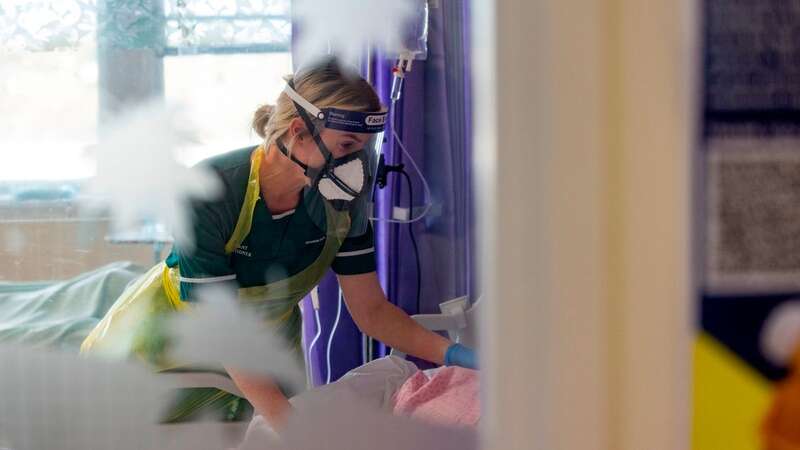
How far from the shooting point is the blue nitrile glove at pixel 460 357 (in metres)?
0.91

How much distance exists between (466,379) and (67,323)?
0.51 meters

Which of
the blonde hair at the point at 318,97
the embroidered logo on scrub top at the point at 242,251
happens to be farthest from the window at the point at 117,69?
the embroidered logo on scrub top at the point at 242,251

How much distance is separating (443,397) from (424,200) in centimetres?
26

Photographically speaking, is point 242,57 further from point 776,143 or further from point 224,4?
point 776,143

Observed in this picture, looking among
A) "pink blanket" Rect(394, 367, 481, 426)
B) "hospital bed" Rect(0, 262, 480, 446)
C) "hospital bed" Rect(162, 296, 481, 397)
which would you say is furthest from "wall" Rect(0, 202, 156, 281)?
"pink blanket" Rect(394, 367, 481, 426)

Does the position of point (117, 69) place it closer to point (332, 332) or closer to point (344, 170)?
point (344, 170)

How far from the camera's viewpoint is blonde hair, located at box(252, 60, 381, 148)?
0.89 m

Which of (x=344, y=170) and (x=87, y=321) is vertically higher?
(x=344, y=170)

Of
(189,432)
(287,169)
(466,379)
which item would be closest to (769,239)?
(466,379)

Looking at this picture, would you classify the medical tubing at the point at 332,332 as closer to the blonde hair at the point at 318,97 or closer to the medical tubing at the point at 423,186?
the medical tubing at the point at 423,186

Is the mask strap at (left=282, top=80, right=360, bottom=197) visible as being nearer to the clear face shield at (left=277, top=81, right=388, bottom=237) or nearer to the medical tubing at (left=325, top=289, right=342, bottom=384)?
the clear face shield at (left=277, top=81, right=388, bottom=237)

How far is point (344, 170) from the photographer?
37.0 inches

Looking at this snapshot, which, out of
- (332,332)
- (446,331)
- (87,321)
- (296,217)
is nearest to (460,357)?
(446,331)

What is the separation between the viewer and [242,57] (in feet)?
2.98
